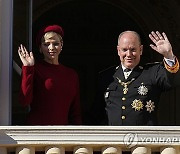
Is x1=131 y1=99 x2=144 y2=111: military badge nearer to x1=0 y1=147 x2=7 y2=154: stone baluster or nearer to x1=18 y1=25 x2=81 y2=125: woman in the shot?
x1=18 y1=25 x2=81 y2=125: woman

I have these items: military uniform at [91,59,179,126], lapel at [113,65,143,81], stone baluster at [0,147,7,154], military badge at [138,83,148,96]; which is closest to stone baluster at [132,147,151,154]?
military uniform at [91,59,179,126]

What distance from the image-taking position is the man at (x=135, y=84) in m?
4.34

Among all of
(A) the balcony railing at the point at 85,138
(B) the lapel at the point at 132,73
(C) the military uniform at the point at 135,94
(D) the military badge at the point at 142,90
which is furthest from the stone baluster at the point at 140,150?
(B) the lapel at the point at 132,73

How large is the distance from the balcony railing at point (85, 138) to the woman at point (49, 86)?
20cm

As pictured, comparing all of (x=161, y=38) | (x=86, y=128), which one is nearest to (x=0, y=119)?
(x=86, y=128)

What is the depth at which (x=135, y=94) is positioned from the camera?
4402 millimetres

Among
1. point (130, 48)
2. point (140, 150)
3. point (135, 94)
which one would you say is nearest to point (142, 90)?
point (135, 94)

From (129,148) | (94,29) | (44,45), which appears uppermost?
(94,29)

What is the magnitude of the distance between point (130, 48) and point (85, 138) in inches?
22.9

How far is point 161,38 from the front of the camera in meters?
4.34

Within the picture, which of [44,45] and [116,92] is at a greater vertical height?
[44,45]

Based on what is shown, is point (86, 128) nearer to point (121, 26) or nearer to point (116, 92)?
point (116, 92)

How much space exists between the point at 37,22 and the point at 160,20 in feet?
4.81

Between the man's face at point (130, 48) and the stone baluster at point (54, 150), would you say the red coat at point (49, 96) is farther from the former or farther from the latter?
the man's face at point (130, 48)
